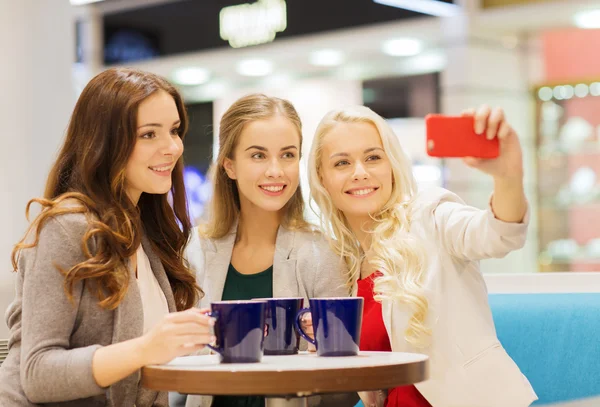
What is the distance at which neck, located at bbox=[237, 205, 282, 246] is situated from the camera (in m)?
2.77

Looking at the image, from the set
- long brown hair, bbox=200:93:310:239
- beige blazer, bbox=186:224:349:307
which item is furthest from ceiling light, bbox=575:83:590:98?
beige blazer, bbox=186:224:349:307

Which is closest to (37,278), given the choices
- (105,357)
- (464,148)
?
(105,357)

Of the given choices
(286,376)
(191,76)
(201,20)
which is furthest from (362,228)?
(191,76)

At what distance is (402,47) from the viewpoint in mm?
6941

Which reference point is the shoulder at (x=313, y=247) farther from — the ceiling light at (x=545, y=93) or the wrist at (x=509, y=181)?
the ceiling light at (x=545, y=93)

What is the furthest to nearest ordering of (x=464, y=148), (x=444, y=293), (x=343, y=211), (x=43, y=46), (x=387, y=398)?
(x=43, y=46) → (x=343, y=211) → (x=387, y=398) → (x=444, y=293) → (x=464, y=148)

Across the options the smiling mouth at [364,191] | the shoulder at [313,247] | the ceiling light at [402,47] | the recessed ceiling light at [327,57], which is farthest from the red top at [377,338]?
the recessed ceiling light at [327,57]

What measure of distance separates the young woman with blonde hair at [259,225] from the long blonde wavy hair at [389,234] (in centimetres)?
6

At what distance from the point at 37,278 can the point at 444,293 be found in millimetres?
1083

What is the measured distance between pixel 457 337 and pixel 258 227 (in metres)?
0.78

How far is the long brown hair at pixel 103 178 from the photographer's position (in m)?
1.94

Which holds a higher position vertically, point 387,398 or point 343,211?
point 343,211

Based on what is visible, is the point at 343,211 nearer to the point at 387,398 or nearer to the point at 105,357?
the point at 387,398

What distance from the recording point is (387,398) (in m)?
2.49
